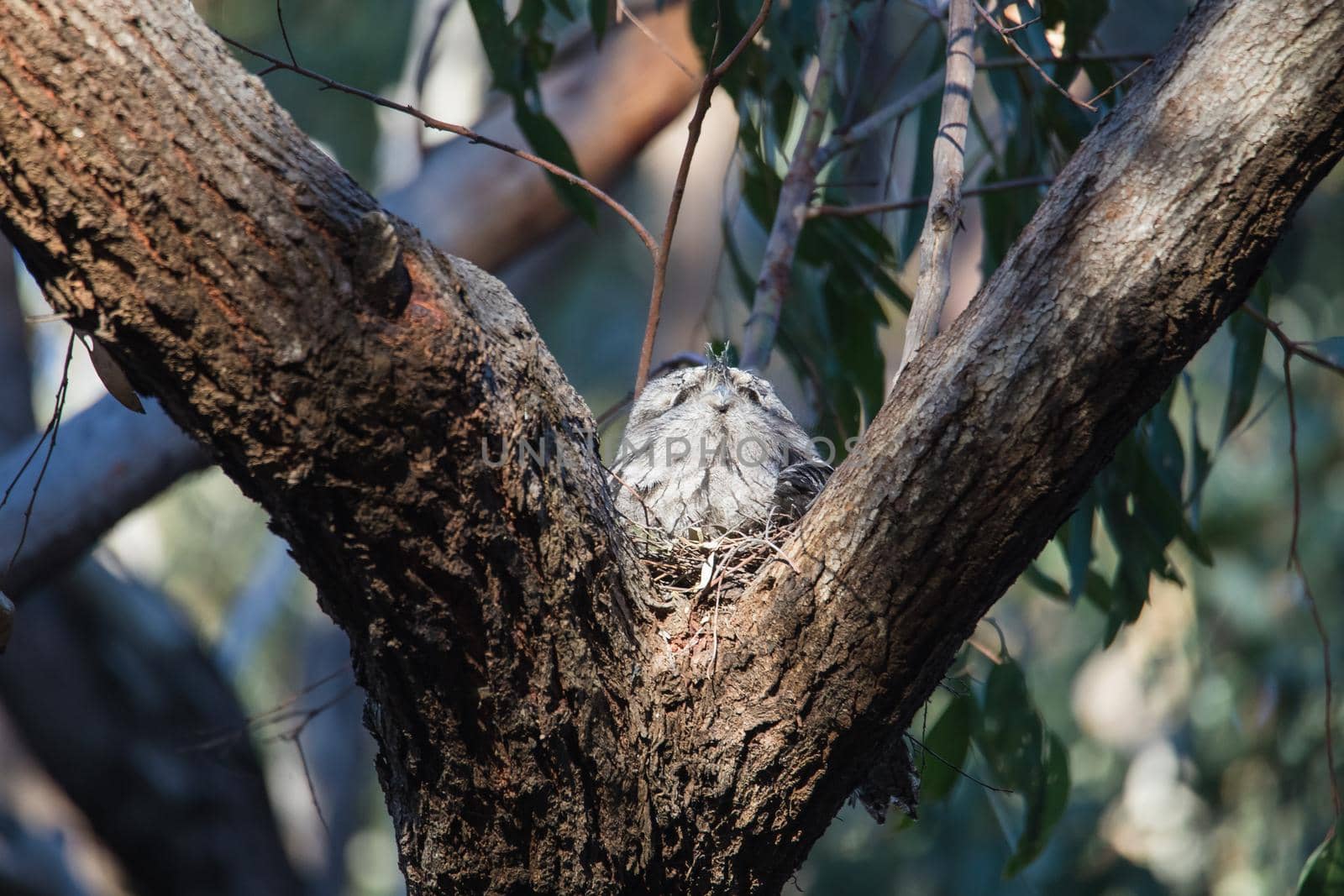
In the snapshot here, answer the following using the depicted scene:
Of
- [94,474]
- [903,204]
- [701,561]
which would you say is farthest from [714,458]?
[94,474]

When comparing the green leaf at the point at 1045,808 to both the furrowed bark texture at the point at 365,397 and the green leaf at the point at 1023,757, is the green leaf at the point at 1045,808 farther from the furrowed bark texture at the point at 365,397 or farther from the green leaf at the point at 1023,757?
the furrowed bark texture at the point at 365,397

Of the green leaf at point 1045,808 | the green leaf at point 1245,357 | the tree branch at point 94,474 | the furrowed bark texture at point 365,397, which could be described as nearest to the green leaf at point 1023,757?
the green leaf at point 1045,808

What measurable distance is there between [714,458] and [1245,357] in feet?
4.24

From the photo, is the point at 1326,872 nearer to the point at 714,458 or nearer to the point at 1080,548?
the point at 1080,548

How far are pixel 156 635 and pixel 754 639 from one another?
3.23m

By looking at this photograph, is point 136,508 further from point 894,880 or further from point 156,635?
point 894,880

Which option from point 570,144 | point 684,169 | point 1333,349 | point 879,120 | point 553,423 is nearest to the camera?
point 553,423

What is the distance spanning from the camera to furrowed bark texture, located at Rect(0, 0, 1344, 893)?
1.04 m

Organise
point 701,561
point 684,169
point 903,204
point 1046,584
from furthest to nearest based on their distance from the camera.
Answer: point 1046,584
point 903,204
point 701,561
point 684,169

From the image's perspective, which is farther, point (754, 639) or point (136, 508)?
Answer: point (136, 508)

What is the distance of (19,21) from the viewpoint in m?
1.00

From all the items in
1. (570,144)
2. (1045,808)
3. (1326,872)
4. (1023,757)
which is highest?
(570,144)

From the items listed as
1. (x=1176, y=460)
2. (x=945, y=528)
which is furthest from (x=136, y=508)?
(x=1176, y=460)

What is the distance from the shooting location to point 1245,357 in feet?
8.74
